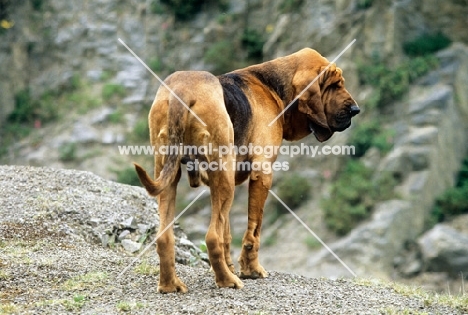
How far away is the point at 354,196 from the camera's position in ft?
62.7

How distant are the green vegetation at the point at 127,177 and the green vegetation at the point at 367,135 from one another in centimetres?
658

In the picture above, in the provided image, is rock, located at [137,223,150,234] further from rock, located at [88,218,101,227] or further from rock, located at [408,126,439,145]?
rock, located at [408,126,439,145]

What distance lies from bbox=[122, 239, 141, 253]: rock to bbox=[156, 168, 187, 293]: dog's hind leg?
8.12 feet

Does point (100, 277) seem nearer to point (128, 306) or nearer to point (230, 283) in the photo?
point (128, 306)

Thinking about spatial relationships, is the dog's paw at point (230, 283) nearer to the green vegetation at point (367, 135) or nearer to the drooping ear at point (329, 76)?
the drooping ear at point (329, 76)

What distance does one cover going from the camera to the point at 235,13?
81.1 ft

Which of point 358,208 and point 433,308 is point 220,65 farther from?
point 433,308

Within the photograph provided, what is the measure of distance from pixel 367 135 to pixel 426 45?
133 inches

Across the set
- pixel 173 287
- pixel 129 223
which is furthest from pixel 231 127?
pixel 129 223

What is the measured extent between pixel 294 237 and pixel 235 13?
899cm

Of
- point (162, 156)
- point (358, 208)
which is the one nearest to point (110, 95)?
point (358, 208)

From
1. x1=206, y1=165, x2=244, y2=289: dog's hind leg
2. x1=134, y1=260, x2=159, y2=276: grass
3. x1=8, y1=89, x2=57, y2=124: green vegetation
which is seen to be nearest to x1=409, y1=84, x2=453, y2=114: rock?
x1=8, y1=89, x2=57, y2=124: green vegetation

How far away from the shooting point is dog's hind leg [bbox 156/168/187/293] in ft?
25.3

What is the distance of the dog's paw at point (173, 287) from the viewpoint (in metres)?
7.94
